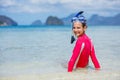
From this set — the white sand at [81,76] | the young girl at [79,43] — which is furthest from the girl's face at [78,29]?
the white sand at [81,76]

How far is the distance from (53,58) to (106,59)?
1212 millimetres

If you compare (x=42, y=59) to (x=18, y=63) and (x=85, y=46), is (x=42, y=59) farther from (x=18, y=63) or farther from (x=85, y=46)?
(x=85, y=46)

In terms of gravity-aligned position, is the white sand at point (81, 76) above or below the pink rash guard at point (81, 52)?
below

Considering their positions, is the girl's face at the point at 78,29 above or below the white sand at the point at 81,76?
above

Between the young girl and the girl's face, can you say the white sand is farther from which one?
the girl's face

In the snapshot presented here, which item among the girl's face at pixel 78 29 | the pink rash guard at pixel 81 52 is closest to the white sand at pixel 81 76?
the pink rash guard at pixel 81 52

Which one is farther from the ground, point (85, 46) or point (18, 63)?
point (85, 46)

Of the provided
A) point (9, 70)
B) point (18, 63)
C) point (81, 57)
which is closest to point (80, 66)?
point (81, 57)

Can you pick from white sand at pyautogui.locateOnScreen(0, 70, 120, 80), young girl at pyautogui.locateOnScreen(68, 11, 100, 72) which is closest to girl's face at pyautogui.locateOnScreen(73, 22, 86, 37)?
young girl at pyautogui.locateOnScreen(68, 11, 100, 72)

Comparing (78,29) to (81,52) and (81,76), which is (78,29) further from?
Result: (81,76)

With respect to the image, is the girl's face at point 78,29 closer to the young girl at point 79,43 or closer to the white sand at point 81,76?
the young girl at point 79,43

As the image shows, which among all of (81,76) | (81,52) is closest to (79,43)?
(81,52)

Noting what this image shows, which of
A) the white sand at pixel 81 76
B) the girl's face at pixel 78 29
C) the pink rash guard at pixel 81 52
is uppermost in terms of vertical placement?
the girl's face at pixel 78 29

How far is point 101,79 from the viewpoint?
5.00 m
